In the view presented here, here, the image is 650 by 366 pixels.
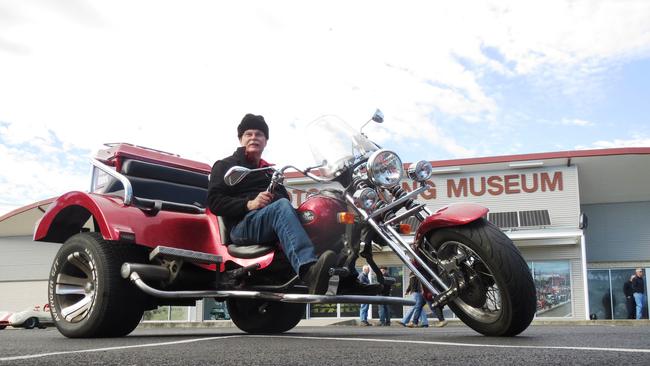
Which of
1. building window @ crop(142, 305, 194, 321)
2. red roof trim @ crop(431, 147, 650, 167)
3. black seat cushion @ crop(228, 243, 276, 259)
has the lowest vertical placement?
building window @ crop(142, 305, 194, 321)

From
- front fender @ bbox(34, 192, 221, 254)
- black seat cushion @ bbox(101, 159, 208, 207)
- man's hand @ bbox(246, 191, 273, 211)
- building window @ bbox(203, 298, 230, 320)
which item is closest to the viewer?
man's hand @ bbox(246, 191, 273, 211)

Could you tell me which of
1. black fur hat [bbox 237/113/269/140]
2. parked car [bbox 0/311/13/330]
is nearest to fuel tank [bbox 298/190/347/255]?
black fur hat [bbox 237/113/269/140]

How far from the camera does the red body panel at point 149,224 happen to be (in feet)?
15.4

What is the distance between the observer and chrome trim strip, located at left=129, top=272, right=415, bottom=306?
12.6 ft

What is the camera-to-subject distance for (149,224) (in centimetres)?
485

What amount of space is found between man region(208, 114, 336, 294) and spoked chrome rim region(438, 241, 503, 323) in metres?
0.76

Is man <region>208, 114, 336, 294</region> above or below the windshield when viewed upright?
below

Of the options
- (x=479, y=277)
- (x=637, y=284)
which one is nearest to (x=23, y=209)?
(x=637, y=284)

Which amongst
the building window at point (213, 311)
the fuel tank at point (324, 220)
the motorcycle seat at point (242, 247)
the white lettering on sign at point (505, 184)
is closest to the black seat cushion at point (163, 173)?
the motorcycle seat at point (242, 247)

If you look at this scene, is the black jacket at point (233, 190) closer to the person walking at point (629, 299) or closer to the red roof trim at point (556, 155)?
the red roof trim at point (556, 155)

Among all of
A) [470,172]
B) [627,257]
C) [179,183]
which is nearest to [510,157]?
[470,172]

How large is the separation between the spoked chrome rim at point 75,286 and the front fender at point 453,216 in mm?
2511

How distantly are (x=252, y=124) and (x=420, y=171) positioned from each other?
5.26 ft

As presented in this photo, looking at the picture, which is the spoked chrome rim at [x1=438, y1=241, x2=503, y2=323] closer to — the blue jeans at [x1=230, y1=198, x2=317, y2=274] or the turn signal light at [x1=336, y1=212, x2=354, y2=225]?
the turn signal light at [x1=336, y1=212, x2=354, y2=225]
